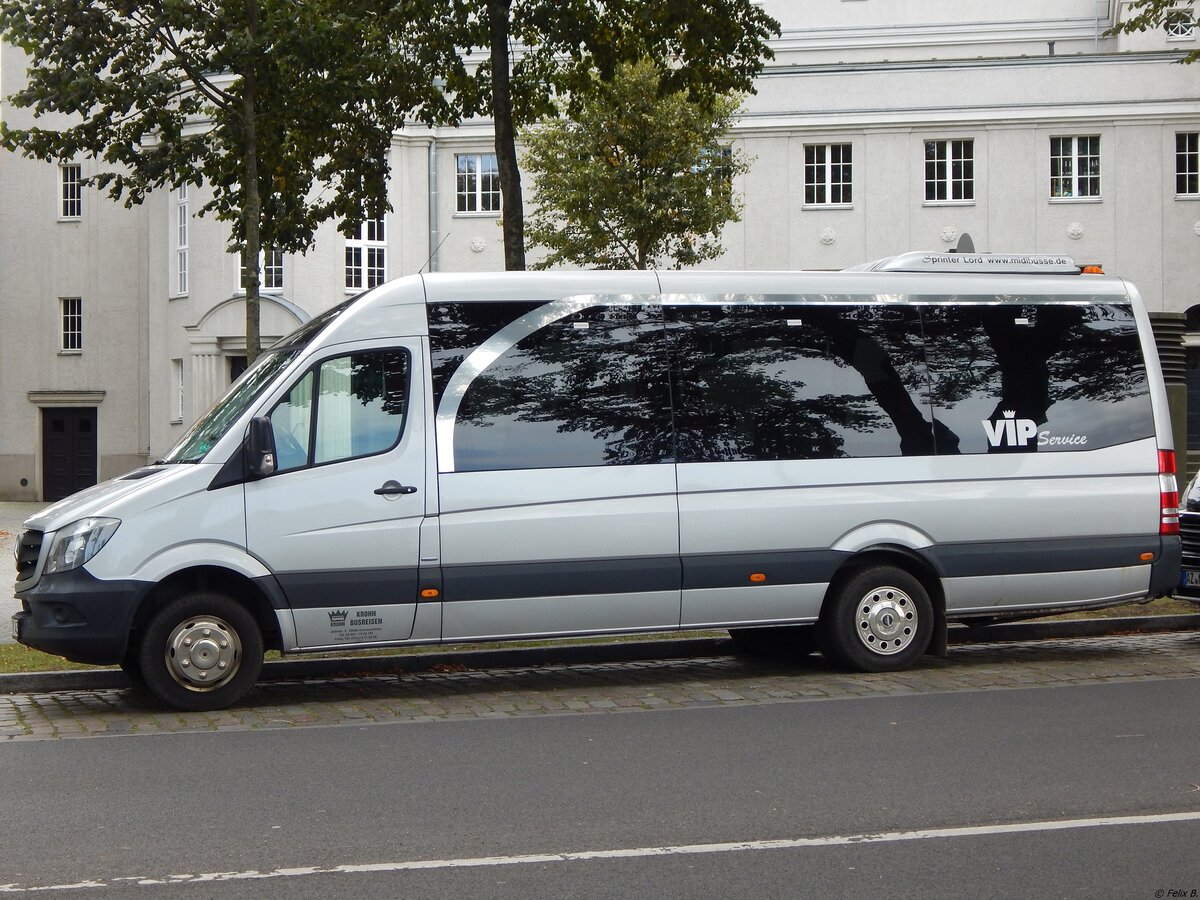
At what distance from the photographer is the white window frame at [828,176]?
123ft

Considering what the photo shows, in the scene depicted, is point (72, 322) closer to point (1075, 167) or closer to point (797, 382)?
point (1075, 167)

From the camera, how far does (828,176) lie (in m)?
37.5

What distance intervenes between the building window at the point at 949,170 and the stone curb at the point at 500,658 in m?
25.9

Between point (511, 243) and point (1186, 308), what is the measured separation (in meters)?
27.1

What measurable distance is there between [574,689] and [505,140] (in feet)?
18.8

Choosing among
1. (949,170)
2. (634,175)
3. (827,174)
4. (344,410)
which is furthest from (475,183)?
(344,410)

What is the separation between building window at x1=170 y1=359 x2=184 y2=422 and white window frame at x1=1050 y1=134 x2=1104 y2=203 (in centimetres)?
2264

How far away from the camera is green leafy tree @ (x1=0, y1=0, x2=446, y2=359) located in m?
13.8

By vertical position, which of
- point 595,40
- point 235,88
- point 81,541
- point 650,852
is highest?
point 595,40

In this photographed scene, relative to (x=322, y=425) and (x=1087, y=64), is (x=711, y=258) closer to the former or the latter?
(x=1087, y=64)

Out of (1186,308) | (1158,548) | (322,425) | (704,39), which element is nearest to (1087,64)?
(1186,308)

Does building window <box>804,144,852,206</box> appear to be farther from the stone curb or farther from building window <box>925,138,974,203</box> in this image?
the stone curb

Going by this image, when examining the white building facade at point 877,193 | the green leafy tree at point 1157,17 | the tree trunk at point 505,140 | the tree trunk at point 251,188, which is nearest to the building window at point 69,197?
the white building facade at point 877,193

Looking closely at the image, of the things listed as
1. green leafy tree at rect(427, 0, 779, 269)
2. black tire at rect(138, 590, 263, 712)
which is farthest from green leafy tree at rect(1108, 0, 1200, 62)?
black tire at rect(138, 590, 263, 712)
